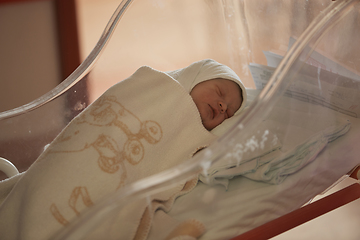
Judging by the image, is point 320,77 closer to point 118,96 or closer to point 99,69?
point 118,96

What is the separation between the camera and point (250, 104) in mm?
664

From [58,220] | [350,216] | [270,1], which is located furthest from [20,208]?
[350,216]

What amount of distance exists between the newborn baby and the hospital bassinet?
1.9 inches

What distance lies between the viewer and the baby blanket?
2.11ft

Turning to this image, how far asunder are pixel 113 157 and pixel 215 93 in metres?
0.37

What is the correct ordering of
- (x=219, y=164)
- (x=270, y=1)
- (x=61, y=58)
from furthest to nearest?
1. (x=61, y=58)
2. (x=270, y=1)
3. (x=219, y=164)

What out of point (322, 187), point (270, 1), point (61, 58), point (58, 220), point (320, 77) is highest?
point (61, 58)

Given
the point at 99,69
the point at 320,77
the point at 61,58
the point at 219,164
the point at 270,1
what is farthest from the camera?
the point at 61,58

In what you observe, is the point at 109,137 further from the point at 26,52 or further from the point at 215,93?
the point at 26,52

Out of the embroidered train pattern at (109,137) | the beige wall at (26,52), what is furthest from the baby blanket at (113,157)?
the beige wall at (26,52)

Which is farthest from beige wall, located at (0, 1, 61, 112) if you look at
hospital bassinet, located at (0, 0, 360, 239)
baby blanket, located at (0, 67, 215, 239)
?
baby blanket, located at (0, 67, 215, 239)

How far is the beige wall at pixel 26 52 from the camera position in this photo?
2154 millimetres

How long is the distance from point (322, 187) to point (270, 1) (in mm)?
530

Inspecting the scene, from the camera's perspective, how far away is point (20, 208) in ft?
2.26
